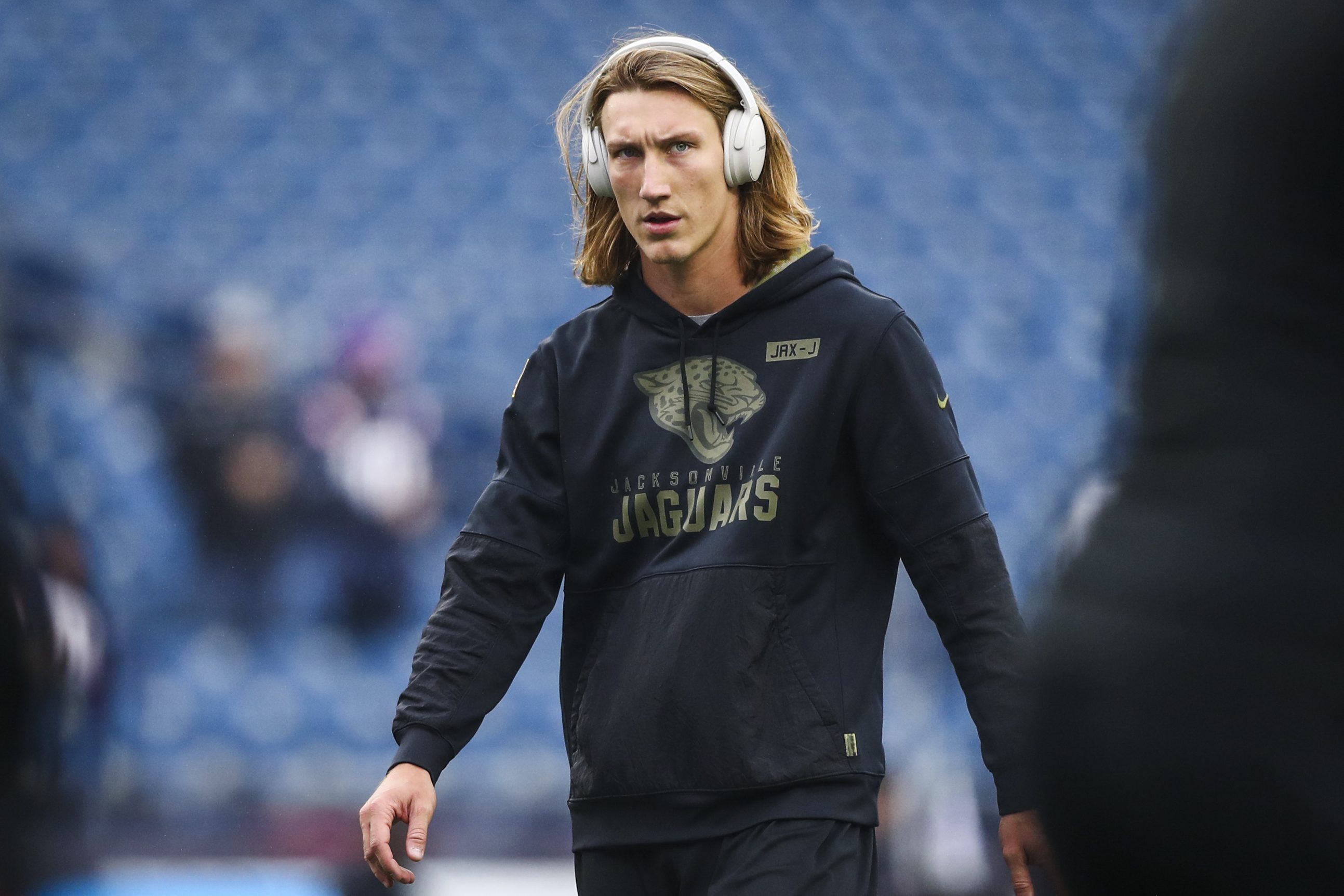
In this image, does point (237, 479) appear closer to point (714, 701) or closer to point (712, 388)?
point (712, 388)

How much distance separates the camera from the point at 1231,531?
0.71 meters

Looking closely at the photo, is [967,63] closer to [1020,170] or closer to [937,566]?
[1020,170]

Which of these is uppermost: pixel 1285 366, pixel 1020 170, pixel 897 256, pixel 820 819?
pixel 1020 170

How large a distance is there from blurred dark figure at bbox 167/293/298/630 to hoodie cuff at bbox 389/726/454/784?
3.02 metres

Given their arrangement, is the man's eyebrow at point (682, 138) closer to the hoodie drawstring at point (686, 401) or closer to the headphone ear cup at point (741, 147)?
the headphone ear cup at point (741, 147)

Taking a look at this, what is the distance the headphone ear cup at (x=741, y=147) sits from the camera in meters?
2.07

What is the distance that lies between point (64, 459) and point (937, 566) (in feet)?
12.7

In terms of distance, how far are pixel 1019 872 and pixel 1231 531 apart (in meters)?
1.14

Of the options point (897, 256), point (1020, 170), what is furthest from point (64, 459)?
point (1020, 170)

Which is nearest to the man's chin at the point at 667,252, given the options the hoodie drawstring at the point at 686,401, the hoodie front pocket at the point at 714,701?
the hoodie drawstring at the point at 686,401

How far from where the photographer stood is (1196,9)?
29.6 inches

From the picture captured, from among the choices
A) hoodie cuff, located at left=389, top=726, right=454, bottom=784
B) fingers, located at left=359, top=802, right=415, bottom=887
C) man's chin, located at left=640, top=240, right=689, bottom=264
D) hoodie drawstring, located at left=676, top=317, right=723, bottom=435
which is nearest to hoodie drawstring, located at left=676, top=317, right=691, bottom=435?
hoodie drawstring, located at left=676, top=317, right=723, bottom=435

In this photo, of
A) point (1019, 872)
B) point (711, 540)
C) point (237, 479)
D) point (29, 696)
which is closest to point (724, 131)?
point (711, 540)

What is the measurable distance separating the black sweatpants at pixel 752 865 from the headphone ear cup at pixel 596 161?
89cm
